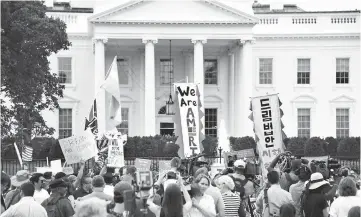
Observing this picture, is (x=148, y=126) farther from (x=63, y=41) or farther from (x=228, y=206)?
(x=228, y=206)

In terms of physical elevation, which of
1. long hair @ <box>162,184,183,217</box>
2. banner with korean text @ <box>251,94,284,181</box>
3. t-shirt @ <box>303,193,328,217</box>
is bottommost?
t-shirt @ <box>303,193,328,217</box>

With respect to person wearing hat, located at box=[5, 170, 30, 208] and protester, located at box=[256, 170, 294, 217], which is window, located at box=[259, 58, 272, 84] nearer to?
person wearing hat, located at box=[5, 170, 30, 208]

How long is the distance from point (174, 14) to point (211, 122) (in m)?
7.24

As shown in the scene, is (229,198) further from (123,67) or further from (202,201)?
(123,67)

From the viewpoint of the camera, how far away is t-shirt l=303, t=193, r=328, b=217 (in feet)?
35.9

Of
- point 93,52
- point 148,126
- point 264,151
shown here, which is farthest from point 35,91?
point 264,151

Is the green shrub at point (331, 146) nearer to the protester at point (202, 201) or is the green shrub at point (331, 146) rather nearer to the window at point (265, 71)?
the window at point (265, 71)

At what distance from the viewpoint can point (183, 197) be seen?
9992 millimetres

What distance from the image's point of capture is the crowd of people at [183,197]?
30.4 ft

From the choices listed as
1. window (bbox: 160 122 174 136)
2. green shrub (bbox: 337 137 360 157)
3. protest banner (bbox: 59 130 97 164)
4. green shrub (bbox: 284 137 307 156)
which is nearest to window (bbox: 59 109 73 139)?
window (bbox: 160 122 174 136)

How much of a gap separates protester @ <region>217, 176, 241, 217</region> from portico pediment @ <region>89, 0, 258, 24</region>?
119ft

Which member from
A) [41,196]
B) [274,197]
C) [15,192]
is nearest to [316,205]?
[274,197]

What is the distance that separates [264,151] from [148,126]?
30.6m

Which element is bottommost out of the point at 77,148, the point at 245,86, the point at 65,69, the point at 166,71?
the point at 77,148
